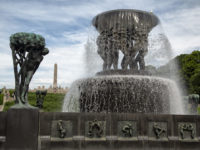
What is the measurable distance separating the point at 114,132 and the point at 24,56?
12.0 feet

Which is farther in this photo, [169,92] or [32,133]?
[169,92]

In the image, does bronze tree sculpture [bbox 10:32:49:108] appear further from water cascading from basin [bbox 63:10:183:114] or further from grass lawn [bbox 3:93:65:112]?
grass lawn [bbox 3:93:65:112]

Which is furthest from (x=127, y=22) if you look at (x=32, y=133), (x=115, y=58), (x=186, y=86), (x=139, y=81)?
(x=186, y=86)

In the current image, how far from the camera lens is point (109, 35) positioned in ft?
40.7

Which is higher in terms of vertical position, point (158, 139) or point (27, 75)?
point (27, 75)

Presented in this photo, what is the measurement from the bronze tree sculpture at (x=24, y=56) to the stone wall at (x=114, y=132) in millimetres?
1007

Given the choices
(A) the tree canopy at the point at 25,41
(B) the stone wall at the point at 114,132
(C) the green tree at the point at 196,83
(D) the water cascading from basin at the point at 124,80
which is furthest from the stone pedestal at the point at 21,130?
(C) the green tree at the point at 196,83

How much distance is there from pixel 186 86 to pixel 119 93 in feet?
122

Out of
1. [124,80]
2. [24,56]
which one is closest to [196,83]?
[124,80]

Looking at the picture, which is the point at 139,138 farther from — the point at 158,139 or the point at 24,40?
the point at 24,40

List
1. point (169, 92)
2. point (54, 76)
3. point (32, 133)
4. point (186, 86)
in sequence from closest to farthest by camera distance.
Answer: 1. point (32, 133)
2. point (169, 92)
3. point (186, 86)
4. point (54, 76)

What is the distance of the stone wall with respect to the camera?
24.0 ft

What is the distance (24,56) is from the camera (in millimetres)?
7641

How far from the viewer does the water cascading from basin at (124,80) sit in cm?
1001
